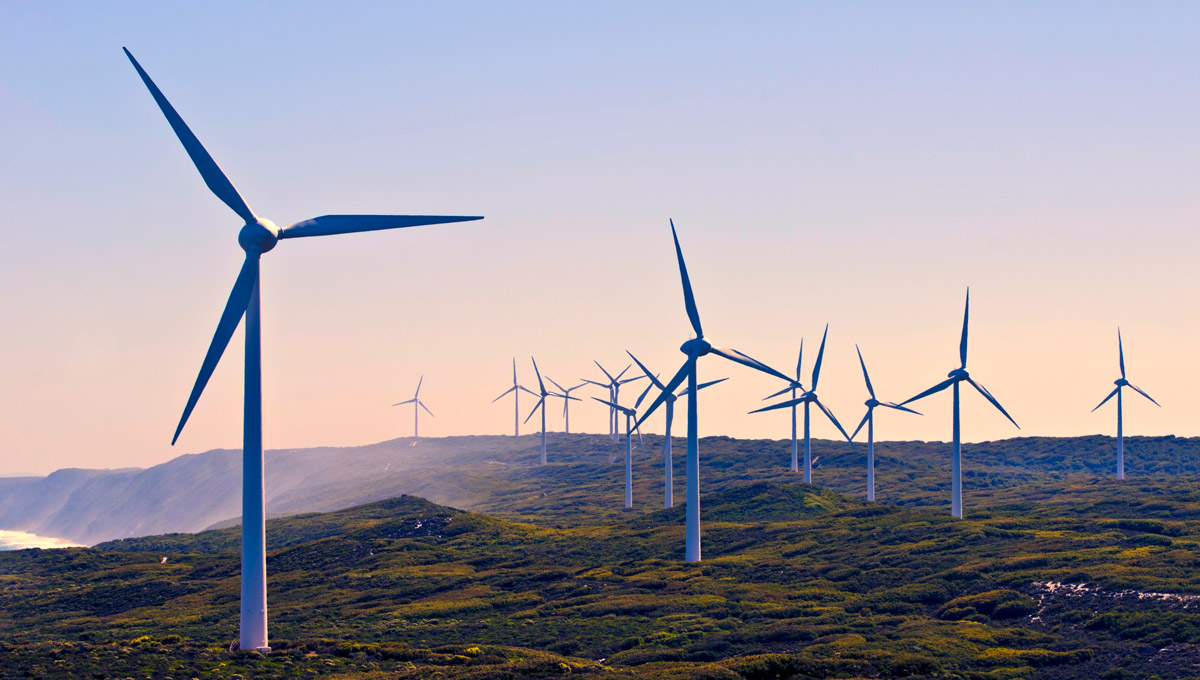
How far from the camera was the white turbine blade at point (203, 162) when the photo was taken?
80938 mm

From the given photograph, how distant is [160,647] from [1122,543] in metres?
119

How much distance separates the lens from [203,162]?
83625mm

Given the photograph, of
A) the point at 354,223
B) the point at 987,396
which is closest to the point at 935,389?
the point at 987,396

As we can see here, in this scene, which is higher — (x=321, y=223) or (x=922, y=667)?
(x=321, y=223)

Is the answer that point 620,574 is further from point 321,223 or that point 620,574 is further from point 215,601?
point 321,223

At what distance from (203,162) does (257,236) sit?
9.61 m

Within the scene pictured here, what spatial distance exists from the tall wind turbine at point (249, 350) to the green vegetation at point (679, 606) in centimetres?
594

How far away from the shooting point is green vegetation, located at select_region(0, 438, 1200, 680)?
83938mm

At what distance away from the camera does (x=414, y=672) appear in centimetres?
8200

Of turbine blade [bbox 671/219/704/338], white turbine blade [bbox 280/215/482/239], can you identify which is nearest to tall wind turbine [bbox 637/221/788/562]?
turbine blade [bbox 671/219/704/338]

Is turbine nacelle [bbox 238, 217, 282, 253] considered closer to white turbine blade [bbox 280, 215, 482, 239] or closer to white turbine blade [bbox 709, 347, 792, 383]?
white turbine blade [bbox 280, 215, 482, 239]

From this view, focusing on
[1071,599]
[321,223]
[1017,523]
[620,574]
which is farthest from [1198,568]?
[321,223]

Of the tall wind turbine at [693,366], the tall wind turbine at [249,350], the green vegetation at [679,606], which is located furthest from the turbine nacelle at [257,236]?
the tall wind turbine at [693,366]

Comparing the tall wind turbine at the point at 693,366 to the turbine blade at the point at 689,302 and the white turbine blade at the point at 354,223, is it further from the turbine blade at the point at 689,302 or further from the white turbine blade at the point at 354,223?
the white turbine blade at the point at 354,223
